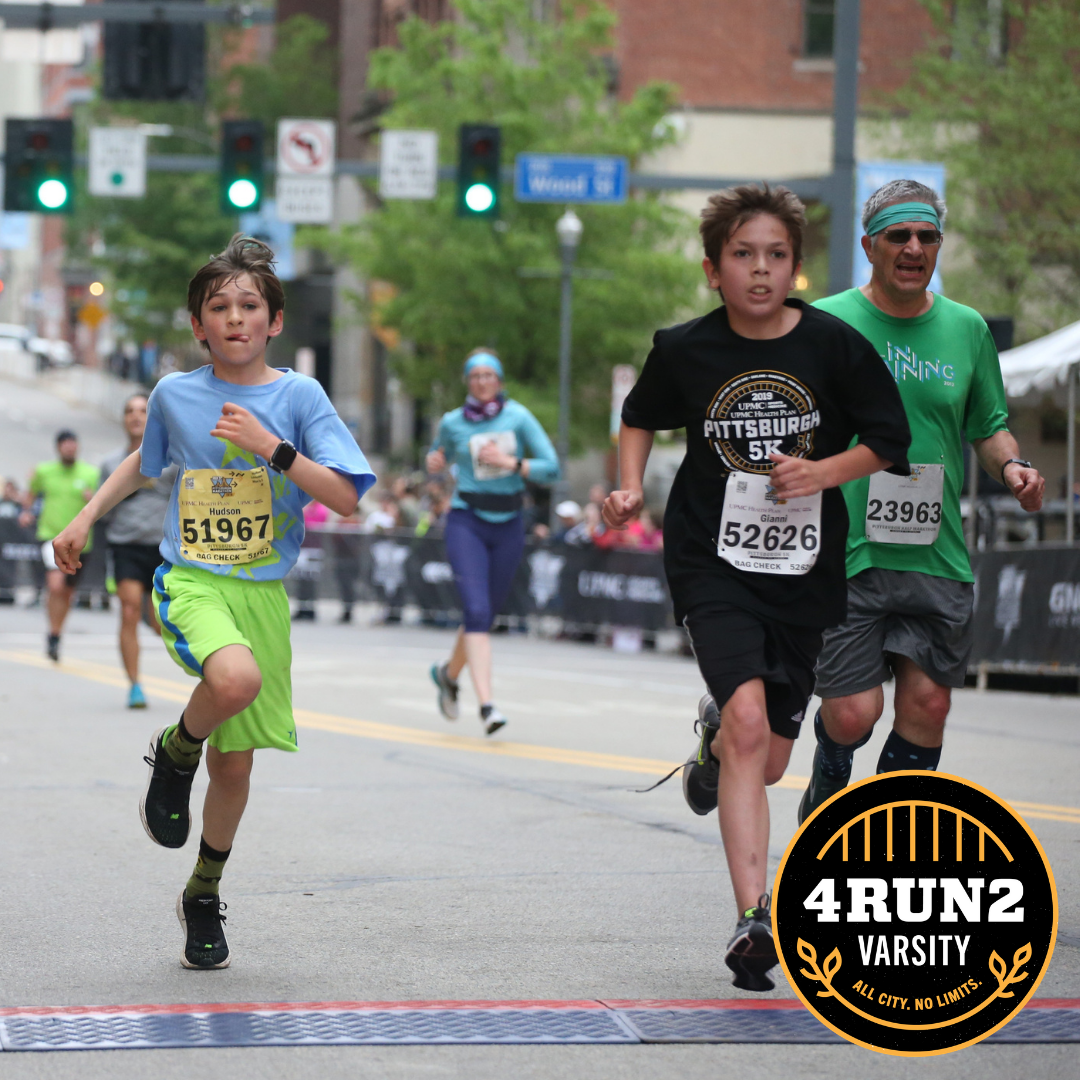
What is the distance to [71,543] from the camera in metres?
5.25

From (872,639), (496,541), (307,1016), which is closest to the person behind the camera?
(307,1016)

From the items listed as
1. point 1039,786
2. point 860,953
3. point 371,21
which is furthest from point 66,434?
point 371,21

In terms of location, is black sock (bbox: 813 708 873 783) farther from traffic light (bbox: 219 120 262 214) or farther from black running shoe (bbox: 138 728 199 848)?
traffic light (bbox: 219 120 262 214)

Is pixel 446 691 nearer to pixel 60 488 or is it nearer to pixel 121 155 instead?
pixel 60 488

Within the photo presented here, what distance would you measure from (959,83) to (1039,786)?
21.7 meters

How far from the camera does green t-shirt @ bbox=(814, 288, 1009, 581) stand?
5633 mm

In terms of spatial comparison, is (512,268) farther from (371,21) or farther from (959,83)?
(371,21)

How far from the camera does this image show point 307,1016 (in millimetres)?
4648

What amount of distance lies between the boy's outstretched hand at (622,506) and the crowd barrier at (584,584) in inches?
398

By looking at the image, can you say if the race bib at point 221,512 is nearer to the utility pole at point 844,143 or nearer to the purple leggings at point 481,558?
the purple leggings at point 481,558

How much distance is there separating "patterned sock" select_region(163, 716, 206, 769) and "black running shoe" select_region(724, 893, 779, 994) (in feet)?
4.93

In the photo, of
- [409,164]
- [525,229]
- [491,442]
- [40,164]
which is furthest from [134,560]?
[525,229]

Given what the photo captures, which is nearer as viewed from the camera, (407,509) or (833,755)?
(833,755)

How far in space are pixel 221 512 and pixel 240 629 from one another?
0.31 meters
